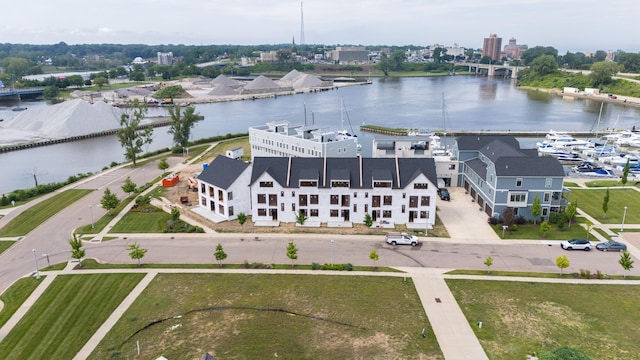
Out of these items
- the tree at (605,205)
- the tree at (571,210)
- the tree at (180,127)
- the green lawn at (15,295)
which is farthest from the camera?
the tree at (180,127)

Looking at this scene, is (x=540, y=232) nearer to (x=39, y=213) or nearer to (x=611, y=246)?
(x=611, y=246)

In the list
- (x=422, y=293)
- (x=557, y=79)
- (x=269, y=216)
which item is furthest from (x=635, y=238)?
(x=557, y=79)

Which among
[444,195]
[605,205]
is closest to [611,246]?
[605,205]

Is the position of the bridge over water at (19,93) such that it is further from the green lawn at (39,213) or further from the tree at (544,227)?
the tree at (544,227)

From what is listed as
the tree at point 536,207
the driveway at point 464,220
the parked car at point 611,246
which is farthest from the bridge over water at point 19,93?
the parked car at point 611,246

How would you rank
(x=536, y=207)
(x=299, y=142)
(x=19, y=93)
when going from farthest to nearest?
(x=19, y=93), (x=299, y=142), (x=536, y=207)

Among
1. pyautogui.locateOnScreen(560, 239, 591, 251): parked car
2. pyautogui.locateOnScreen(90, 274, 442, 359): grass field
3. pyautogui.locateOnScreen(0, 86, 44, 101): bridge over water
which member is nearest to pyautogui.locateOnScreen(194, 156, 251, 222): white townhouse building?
pyautogui.locateOnScreen(90, 274, 442, 359): grass field

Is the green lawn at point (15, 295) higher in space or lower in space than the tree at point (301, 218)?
lower
